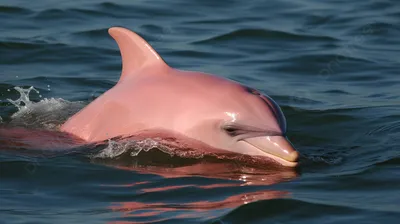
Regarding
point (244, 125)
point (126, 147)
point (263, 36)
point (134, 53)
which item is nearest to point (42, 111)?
point (134, 53)

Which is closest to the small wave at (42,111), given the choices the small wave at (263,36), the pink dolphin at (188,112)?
the pink dolphin at (188,112)

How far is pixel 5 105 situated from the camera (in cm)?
1181

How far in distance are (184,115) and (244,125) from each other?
58 centimetres

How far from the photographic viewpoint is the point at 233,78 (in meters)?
14.1

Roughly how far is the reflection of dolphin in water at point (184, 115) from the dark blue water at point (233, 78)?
19 centimetres

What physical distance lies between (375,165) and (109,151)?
8.23 ft

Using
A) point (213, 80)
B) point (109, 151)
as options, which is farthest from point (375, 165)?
point (109, 151)

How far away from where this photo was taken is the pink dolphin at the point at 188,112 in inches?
347

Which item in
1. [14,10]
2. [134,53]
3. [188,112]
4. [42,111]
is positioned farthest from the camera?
[14,10]

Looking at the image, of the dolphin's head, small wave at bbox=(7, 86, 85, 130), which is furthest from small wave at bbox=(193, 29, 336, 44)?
the dolphin's head

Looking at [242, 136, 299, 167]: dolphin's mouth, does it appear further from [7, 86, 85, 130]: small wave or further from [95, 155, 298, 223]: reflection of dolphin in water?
[7, 86, 85, 130]: small wave

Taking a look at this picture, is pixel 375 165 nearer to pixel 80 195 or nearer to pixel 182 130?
pixel 182 130

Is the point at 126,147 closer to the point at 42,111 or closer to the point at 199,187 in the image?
the point at 199,187

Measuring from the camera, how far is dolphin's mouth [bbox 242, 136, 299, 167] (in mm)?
8750
